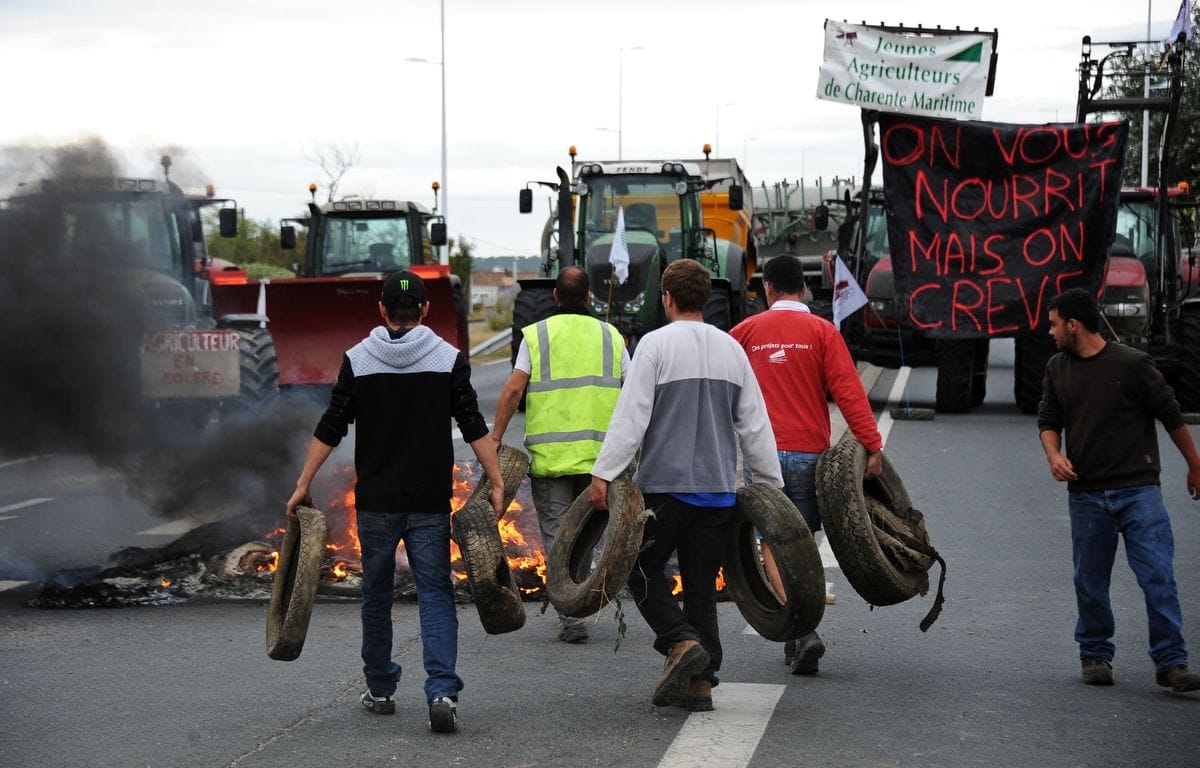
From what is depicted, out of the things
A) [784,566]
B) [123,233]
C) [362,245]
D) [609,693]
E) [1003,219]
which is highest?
[1003,219]

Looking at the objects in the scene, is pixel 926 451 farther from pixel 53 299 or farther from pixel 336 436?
pixel 336 436

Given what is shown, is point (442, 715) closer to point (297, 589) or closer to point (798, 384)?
point (297, 589)

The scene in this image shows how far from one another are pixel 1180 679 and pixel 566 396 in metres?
3.17

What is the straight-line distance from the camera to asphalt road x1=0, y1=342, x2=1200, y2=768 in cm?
596

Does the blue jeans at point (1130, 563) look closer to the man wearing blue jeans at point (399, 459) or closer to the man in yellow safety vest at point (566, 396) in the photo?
the man in yellow safety vest at point (566, 396)

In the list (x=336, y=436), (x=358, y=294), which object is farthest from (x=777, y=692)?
(x=358, y=294)

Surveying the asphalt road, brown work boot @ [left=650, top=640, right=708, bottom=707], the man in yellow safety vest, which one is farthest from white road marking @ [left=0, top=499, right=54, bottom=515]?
brown work boot @ [left=650, top=640, right=708, bottom=707]

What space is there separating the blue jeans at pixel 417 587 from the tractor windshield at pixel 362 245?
14420 millimetres

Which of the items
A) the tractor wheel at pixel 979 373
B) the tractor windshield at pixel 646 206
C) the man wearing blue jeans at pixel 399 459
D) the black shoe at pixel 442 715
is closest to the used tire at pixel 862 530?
the man wearing blue jeans at pixel 399 459

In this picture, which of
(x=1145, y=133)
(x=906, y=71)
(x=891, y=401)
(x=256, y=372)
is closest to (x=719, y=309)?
(x=891, y=401)

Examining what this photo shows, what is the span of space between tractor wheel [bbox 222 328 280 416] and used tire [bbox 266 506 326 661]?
962 cm

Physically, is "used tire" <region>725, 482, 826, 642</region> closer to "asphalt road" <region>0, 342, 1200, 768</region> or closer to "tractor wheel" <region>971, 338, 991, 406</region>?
"asphalt road" <region>0, 342, 1200, 768</region>

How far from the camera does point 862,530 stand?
22.7 feet

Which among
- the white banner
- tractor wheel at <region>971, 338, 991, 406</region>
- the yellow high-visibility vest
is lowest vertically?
tractor wheel at <region>971, 338, 991, 406</region>
